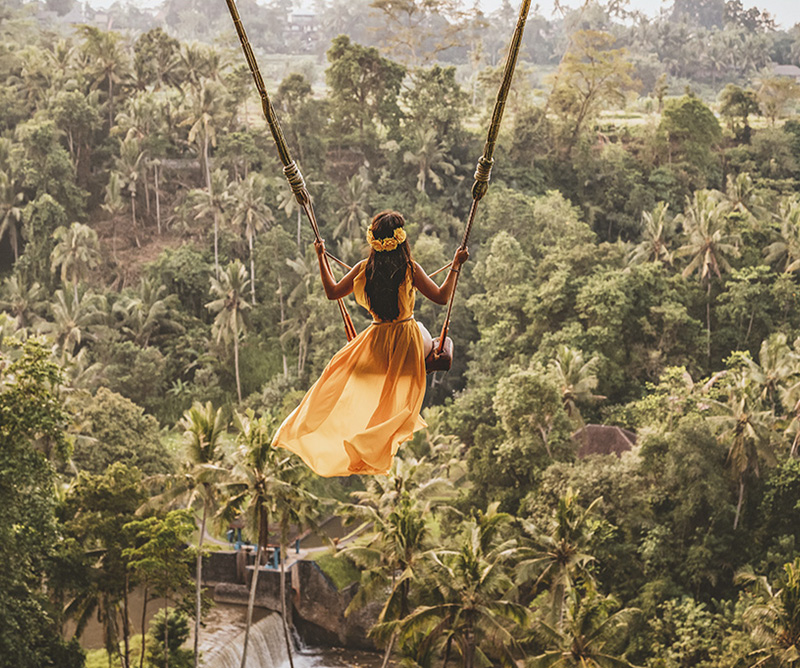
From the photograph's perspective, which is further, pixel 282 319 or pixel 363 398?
pixel 282 319

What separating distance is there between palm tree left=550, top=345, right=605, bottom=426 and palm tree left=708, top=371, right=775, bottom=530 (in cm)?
416

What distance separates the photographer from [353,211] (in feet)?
128

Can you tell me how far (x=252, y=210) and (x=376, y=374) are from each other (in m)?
33.8

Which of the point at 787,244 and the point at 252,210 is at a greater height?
the point at 252,210

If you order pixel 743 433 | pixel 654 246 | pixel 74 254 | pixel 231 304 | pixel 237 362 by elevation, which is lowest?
pixel 237 362

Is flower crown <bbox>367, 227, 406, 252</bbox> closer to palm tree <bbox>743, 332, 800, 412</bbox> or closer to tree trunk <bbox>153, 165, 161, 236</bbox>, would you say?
palm tree <bbox>743, 332, 800, 412</bbox>

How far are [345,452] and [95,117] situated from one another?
139 ft

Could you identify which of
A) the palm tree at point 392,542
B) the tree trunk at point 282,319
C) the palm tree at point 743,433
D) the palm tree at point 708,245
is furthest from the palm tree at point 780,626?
the tree trunk at point 282,319

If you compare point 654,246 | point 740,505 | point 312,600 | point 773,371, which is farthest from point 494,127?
point 654,246

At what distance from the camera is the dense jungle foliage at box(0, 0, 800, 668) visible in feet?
61.7

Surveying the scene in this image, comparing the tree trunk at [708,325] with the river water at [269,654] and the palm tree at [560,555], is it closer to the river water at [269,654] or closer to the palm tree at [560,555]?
the palm tree at [560,555]

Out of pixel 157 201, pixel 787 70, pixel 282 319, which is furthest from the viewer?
pixel 787 70

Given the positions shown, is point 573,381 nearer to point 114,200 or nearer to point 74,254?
point 74,254

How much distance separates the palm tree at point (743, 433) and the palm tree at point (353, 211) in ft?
63.2
